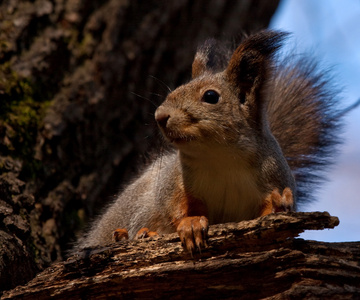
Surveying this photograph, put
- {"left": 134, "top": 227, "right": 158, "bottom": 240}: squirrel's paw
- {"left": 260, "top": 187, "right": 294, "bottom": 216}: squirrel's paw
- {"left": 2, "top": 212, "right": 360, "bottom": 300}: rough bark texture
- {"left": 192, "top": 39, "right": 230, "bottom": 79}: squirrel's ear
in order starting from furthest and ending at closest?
{"left": 192, "top": 39, "right": 230, "bottom": 79}: squirrel's ear < {"left": 134, "top": 227, "right": 158, "bottom": 240}: squirrel's paw < {"left": 260, "top": 187, "right": 294, "bottom": 216}: squirrel's paw < {"left": 2, "top": 212, "right": 360, "bottom": 300}: rough bark texture

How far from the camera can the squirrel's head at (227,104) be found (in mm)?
2000

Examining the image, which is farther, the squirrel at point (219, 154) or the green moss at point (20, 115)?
the green moss at point (20, 115)

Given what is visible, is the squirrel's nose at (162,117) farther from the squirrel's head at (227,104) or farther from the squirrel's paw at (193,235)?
the squirrel's paw at (193,235)

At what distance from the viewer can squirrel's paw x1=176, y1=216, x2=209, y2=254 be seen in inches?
67.8

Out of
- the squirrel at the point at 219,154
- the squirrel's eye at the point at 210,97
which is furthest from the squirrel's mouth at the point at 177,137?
the squirrel's eye at the point at 210,97

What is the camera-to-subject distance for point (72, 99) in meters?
2.72

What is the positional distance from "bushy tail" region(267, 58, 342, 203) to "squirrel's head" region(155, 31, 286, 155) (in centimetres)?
70

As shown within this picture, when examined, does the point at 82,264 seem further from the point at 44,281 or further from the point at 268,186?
the point at 268,186

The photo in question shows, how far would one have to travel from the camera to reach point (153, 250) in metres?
1.75

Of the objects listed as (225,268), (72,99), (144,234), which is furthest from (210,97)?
(72,99)

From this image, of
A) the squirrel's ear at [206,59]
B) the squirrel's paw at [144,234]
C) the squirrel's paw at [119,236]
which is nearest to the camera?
the squirrel's paw at [144,234]

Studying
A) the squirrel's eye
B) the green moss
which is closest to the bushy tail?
the squirrel's eye

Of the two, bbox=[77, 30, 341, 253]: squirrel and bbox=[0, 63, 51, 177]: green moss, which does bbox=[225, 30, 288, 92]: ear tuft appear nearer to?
bbox=[77, 30, 341, 253]: squirrel

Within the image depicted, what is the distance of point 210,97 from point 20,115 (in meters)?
0.99
